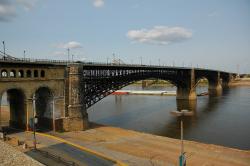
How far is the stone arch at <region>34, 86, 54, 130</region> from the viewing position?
4656 centimetres

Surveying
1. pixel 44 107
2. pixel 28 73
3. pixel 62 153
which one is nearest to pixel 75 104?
pixel 44 107

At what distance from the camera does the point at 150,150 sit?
3509 centimetres

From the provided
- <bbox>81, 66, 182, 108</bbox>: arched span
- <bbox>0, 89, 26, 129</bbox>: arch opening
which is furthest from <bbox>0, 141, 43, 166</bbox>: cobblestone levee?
<bbox>81, 66, 182, 108</bbox>: arched span

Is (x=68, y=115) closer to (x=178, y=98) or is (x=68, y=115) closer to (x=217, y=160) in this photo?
(x=217, y=160)

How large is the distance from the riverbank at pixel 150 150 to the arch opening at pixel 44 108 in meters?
5.00

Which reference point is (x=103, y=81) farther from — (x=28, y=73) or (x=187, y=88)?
(x=187, y=88)

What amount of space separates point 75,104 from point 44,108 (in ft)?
19.6

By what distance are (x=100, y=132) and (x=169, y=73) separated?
5589 cm

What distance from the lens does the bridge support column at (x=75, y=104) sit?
46.8 metres

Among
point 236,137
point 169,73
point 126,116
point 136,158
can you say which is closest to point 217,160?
point 136,158

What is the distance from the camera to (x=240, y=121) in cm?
5981

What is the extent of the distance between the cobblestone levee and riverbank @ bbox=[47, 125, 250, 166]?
952 cm

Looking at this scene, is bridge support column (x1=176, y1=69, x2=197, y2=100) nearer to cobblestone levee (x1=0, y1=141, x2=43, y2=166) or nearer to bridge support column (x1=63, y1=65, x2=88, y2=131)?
bridge support column (x1=63, y1=65, x2=88, y2=131)

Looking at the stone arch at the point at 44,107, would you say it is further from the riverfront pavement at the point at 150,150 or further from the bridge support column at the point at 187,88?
the bridge support column at the point at 187,88
